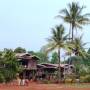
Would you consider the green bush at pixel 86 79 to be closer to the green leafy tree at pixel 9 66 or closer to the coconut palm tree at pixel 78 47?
the coconut palm tree at pixel 78 47

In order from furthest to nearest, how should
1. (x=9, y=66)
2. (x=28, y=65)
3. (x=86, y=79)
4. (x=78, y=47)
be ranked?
(x=28, y=65) → (x=78, y=47) → (x=86, y=79) → (x=9, y=66)

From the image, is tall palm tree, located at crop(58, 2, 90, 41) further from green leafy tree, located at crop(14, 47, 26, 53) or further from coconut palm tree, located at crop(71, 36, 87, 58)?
green leafy tree, located at crop(14, 47, 26, 53)

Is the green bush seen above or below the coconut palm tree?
below

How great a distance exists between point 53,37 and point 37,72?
8958 millimetres

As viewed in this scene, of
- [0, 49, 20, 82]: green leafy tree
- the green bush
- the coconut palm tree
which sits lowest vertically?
the green bush

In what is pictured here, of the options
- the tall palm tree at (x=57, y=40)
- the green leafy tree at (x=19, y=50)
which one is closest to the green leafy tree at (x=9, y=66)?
the tall palm tree at (x=57, y=40)

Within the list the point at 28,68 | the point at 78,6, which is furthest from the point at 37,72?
the point at 78,6

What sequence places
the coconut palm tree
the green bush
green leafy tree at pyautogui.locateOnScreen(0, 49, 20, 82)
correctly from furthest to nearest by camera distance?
the coconut palm tree
the green bush
green leafy tree at pyautogui.locateOnScreen(0, 49, 20, 82)

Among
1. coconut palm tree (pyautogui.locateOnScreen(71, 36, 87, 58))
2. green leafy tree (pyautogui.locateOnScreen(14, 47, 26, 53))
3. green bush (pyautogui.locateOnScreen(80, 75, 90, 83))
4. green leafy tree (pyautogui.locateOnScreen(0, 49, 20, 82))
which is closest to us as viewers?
green leafy tree (pyautogui.locateOnScreen(0, 49, 20, 82))

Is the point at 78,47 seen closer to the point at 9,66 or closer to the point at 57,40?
the point at 57,40

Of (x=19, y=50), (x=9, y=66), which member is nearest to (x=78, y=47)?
(x=9, y=66)

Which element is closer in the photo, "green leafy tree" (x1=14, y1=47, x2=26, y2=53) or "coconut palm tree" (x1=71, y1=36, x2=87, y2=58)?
"coconut palm tree" (x1=71, y1=36, x2=87, y2=58)

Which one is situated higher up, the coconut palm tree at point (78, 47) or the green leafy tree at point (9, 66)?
the coconut palm tree at point (78, 47)

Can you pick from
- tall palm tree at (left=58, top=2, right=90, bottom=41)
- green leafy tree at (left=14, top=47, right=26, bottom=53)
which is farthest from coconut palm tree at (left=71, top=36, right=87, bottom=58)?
green leafy tree at (left=14, top=47, right=26, bottom=53)
